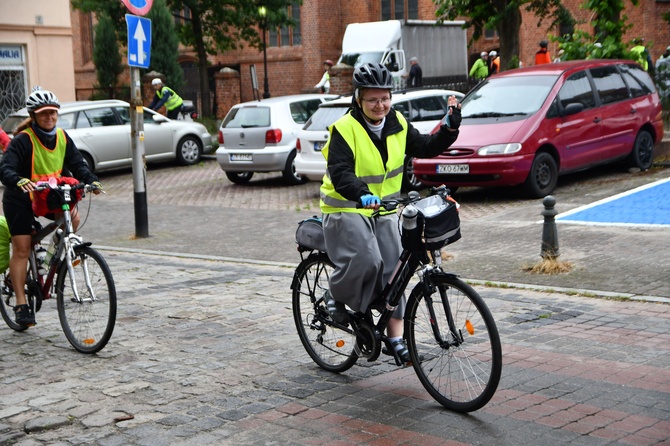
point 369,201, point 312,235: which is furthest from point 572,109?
point 369,201

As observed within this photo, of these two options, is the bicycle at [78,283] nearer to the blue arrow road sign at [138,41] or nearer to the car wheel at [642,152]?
the blue arrow road sign at [138,41]

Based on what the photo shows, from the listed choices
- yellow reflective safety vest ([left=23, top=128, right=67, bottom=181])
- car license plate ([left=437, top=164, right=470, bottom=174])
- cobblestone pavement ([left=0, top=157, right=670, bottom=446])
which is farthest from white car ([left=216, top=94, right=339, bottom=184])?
yellow reflective safety vest ([left=23, top=128, right=67, bottom=181])

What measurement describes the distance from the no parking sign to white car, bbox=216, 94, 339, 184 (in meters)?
5.66

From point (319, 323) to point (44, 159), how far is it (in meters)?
2.52

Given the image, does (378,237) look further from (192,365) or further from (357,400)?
(192,365)

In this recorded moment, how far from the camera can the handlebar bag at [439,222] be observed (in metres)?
5.12

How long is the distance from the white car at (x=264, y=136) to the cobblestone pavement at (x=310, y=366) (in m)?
6.77

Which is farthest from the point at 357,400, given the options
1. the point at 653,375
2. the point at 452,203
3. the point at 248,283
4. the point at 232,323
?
the point at 248,283

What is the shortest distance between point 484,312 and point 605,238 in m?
6.00

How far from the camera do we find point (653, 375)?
5.76m

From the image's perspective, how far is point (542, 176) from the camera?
46.8 feet

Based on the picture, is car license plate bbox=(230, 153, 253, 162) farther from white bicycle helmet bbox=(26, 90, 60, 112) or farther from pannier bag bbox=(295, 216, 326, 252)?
pannier bag bbox=(295, 216, 326, 252)

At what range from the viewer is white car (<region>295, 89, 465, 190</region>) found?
652 inches

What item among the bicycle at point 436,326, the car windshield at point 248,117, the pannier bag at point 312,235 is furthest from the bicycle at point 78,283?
the car windshield at point 248,117
